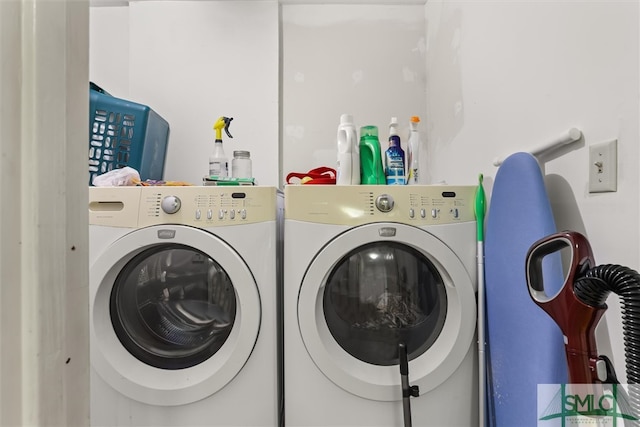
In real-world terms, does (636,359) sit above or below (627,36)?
below

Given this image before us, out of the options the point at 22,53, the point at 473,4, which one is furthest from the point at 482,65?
the point at 22,53

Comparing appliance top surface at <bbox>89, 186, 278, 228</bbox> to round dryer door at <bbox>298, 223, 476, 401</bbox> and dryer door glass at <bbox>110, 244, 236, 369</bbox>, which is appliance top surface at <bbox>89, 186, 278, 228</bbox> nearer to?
dryer door glass at <bbox>110, 244, 236, 369</bbox>

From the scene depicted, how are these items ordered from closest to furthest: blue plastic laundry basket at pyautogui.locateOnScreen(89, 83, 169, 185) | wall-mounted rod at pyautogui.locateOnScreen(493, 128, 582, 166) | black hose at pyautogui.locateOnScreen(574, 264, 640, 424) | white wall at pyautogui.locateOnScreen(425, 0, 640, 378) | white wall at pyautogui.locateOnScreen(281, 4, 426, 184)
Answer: black hose at pyautogui.locateOnScreen(574, 264, 640, 424)
white wall at pyautogui.locateOnScreen(425, 0, 640, 378)
wall-mounted rod at pyautogui.locateOnScreen(493, 128, 582, 166)
blue plastic laundry basket at pyautogui.locateOnScreen(89, 83, 169, 185)
white wall at pyautogui.locateOnScreen(281, 4, 426, 184)

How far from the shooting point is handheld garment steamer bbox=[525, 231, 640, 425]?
1.56ft

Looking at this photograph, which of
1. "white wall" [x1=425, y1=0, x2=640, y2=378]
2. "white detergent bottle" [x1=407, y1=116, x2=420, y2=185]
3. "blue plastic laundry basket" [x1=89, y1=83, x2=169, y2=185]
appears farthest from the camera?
"blue plastic laundry basket" [x1=89, y1=83, x2=169, y2=185]

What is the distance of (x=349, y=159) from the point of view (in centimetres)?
117

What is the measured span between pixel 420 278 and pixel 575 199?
50 cm

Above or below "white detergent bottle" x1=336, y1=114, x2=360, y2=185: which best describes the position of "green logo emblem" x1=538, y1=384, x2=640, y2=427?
below

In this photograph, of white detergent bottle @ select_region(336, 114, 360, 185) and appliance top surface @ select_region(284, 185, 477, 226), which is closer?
appliance top surface @ select_region(284, 185, 477, 226)

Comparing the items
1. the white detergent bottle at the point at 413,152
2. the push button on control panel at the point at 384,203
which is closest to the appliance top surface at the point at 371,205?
the push button on control panel at the point at 384,203

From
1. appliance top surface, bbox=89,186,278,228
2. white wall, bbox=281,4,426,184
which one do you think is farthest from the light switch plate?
white wall, bbox=281,4,426,184

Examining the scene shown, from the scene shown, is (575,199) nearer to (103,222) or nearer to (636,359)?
(636,359)

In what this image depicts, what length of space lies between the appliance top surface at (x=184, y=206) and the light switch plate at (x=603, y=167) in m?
0.83

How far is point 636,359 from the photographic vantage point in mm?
443
